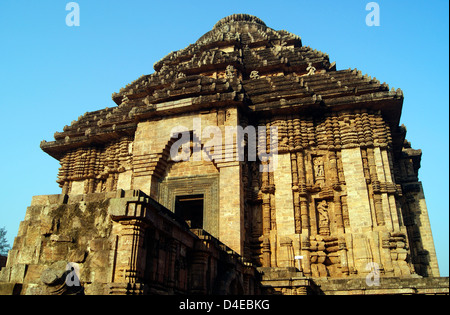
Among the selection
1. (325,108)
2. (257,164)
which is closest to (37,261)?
(257,164)

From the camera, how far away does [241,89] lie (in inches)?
701

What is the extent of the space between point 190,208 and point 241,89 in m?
6.29

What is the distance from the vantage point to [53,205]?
26.8ft

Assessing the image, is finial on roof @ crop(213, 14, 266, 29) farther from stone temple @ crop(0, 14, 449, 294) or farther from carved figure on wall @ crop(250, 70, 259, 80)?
carved figure on wall @ crop(250, 70, 259, 80)

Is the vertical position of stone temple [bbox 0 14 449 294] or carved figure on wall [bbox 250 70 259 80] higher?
carved figure on wall [bbox 250 70 259 80]

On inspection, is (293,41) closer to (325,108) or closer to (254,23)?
(254,23)

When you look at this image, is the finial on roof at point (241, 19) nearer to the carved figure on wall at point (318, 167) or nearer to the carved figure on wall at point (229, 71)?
the carved figure on wall at point (229, 71)

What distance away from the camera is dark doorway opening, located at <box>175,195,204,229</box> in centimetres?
1625

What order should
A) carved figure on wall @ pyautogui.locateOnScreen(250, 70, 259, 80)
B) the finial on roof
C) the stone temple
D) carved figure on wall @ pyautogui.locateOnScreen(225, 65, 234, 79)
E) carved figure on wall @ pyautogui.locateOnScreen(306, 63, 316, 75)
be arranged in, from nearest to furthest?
1. the stone temple
2. carved figure on wall @ pyautogui.locateOnScreen(225, 65, 234, 79)
3. carved figure on wall @ pyautogui.locateOnScreen(306, 63, 316, 75)
4. carved figure on wall @ pyautogui.locateOnScreen(250, 70, 259, 80)
5. the finial on roof

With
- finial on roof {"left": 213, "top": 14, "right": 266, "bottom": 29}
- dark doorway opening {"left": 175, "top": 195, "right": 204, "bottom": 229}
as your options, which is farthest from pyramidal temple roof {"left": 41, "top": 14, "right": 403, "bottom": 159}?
finial on roof {"left": 213, "top": 14, "right": 266, "bottom": 29}

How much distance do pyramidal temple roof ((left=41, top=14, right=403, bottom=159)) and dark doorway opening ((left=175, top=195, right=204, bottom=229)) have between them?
12.5ft

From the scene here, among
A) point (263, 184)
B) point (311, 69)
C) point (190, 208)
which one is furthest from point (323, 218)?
point (311, 69)
